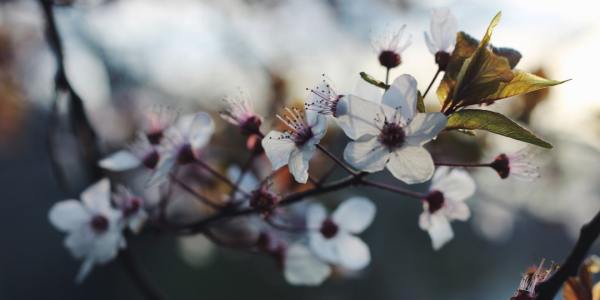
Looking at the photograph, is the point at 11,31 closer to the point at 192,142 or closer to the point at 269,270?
the point at 192,142

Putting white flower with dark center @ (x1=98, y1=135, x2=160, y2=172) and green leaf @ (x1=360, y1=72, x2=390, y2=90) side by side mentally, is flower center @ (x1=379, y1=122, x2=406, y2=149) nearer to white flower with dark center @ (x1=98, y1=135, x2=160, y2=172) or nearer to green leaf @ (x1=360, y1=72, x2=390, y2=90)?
green leaf @ (x1=360, y1=72, x2=390, y2=90)

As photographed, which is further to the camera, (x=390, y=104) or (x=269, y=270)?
(x=269, y=270)

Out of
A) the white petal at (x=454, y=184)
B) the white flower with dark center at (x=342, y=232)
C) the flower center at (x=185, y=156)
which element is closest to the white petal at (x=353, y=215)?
the white flower with dark center at (x=342, y=232)

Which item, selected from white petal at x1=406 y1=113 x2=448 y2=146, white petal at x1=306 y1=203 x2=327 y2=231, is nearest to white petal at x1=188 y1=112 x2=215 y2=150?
white petal at x1=306 y1=203 x2=327 y2=231

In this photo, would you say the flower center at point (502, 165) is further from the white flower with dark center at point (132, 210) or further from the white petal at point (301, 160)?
the white flower with dark center at point (132, 210)

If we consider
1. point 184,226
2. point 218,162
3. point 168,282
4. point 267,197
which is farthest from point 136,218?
point 168,282

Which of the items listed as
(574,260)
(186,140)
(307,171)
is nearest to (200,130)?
(186,140)
